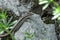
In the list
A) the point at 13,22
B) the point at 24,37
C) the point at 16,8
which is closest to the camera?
the point at 24,37

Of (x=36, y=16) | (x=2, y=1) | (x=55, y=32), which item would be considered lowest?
(x=55, y=32)

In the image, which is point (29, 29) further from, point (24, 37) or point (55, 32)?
point (55, 32)

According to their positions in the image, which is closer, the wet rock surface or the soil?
the wet rock surface

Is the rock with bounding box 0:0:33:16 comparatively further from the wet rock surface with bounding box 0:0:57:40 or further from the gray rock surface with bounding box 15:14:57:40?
the gray rock surface with bounding box 15:14:57:40

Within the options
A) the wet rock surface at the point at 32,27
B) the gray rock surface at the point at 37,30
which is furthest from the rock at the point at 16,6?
the gray rock surface at the point at 37,30

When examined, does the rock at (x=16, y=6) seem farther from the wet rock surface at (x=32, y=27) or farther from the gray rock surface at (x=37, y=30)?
the gray rock surface at (x=37, y=30)

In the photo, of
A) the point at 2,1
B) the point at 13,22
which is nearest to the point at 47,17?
the point at 13,22

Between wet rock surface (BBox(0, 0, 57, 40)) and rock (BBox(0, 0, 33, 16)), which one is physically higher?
rock (BBox(0, 0, 33, 16))

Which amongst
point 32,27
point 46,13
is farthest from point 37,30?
point 46,13

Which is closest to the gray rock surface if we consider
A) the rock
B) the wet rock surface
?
the wet rock surface
